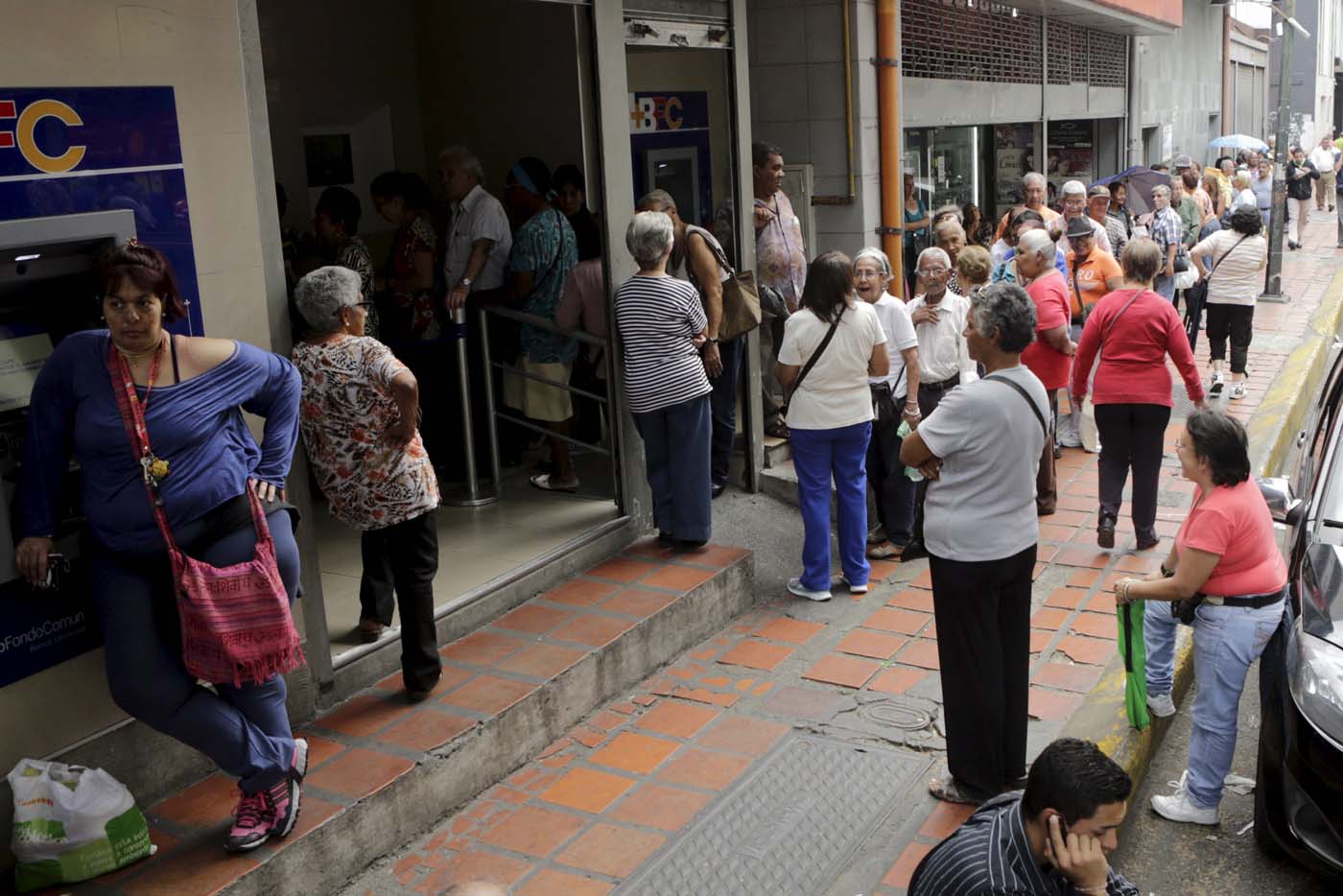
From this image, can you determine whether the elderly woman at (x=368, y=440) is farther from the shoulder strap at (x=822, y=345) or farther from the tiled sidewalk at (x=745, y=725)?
the shoulder strap at (x=822, y=345)

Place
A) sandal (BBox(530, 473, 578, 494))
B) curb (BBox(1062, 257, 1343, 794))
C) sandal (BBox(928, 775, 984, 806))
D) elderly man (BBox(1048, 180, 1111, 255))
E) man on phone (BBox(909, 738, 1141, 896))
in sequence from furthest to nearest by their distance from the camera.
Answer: elderly man (BBox(1048, 180, 1111, 255)) < sandal (BBox(530, 473, 578, 494)) < curb (BBox(1062, 257, 1343, 794)) < sandal (BBox(928, 775, 984, 806)) < man on phone (BBox(909, 738, 1141, 896))

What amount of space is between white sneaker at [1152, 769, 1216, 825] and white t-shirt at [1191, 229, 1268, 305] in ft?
24.0

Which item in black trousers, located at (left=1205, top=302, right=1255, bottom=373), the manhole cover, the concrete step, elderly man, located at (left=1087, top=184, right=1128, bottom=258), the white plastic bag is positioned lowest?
the manhole cover

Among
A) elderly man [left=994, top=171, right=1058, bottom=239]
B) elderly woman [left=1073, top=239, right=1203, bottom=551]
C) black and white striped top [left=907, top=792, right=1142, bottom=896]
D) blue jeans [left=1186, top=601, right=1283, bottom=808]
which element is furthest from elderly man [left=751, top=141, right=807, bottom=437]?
black and white striped top [left=907, top=792, right=1142, bottom=896]

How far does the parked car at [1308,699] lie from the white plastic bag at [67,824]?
3519mm

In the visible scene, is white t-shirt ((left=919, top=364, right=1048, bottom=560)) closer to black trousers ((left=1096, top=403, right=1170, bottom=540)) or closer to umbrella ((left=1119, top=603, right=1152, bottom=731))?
umbrella ((left=1119, top=603, right=1152, bottom=731))

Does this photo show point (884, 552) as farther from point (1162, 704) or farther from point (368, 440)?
point (368, 440)

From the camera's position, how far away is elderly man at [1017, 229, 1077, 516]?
7926 millimetres

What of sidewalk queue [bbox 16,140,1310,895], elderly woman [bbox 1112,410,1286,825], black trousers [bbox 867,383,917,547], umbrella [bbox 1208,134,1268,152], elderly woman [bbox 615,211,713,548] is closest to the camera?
sidewalk queue [bbox 16,140,1310,895]

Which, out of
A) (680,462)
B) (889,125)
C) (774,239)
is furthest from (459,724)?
(889,125)

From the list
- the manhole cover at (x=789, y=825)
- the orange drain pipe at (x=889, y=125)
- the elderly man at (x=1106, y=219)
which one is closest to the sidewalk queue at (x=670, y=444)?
Result: the manhole cover at (x=789, y=825)

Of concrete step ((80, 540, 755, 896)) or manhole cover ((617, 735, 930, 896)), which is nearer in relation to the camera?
concrete step ((80, 540, 755, 896))

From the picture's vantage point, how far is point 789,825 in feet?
14.9

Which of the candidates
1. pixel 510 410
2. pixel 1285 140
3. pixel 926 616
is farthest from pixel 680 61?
pixel 1285 140
